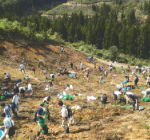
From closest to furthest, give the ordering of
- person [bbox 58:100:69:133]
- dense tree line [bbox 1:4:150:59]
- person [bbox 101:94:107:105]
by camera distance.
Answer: person [bbox 58:100:69:133] < person [bbox 101:94:107:105] < dense tree line [bbox 1:4:150:59]

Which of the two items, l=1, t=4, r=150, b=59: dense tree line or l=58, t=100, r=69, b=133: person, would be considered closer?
l=58, t=100, r=69, b=133: person

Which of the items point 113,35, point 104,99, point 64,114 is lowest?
point 104,99

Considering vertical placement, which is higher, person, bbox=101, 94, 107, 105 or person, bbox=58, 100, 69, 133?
person, bbox=58, 100, 69, 133

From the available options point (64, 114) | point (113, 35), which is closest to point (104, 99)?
point (64, 114)

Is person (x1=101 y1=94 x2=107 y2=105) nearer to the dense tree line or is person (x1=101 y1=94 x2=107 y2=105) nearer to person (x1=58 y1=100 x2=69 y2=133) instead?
person (x1=58 y1=100 x2=69 y2=133)

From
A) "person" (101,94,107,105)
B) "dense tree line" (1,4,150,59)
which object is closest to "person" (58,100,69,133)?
"person" (101,94,107,105)

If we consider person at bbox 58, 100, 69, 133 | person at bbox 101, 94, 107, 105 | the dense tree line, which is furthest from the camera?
the dense tree line

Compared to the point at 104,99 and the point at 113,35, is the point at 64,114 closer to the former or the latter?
the point at 104,99

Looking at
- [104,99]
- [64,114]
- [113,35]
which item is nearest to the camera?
[64,114]

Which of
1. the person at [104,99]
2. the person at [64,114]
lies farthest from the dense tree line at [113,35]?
the person at [64,114]

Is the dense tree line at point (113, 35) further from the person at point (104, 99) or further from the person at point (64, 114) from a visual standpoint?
the person at point (64, 114)

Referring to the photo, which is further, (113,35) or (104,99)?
(113,35)

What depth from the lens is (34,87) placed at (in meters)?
14.3

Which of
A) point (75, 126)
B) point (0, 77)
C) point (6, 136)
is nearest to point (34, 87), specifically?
point (0, 77)
